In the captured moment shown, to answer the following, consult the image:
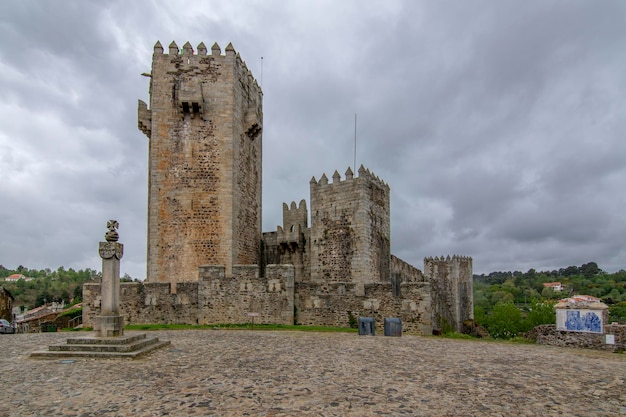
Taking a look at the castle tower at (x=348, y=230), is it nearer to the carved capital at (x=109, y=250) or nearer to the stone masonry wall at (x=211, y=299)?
the stone masonry wall at (x=211, y=299)

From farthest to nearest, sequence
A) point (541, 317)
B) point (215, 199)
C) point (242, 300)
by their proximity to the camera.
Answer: point (541, 317) < point (215, 199) < point (242, 300)

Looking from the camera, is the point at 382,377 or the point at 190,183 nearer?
the point at 382,377

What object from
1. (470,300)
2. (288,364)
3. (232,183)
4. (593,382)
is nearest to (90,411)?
(288,364)

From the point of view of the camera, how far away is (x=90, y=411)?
6.03m

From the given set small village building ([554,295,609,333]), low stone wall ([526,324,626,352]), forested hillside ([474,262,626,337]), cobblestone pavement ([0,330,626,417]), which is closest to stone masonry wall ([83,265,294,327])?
cobblestone pavement ([0,330,626,417])

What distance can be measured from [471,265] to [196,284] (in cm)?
2711

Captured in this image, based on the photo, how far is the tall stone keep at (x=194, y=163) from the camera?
21938 millimetres

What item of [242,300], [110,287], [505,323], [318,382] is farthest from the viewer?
[505,323]

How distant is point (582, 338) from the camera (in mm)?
13219

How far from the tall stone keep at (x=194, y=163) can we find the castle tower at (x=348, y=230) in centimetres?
408

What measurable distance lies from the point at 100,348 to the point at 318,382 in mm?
5986

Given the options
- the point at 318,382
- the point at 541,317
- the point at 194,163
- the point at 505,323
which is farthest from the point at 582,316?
the point at 505,323

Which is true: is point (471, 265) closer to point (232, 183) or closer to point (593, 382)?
point (232, 183)

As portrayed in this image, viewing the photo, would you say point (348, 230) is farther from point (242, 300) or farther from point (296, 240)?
point (242, 300)
